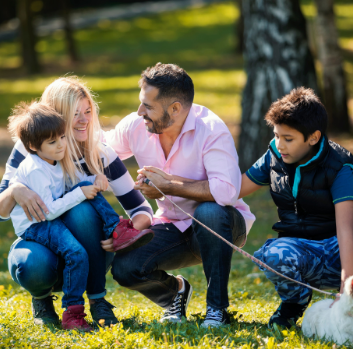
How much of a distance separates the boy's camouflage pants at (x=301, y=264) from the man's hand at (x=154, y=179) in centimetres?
75

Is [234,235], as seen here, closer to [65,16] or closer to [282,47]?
[282,47]

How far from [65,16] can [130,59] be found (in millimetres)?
3398

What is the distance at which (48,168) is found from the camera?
3.36 meters

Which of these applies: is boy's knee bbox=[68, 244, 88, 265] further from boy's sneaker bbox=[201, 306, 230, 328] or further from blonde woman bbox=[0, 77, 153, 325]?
boy's sneaker bbox=[201, 306, 230, 328]

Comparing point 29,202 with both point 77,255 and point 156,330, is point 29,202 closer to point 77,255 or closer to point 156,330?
point 77,255

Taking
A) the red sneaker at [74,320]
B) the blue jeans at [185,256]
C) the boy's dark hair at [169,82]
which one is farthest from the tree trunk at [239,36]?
the red sneaker at [74,320]

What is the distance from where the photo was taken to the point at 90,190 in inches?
130

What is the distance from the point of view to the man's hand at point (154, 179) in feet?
11.3

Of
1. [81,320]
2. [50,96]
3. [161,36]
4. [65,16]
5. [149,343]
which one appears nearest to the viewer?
[149,343]

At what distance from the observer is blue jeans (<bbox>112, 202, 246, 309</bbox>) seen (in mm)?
3311

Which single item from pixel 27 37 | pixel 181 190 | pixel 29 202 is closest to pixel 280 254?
pixel 181 190

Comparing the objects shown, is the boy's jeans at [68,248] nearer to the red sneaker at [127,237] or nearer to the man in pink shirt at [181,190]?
the red sneaker at [127,237]

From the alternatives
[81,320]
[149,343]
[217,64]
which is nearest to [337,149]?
[149,343]

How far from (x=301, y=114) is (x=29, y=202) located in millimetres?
1712
